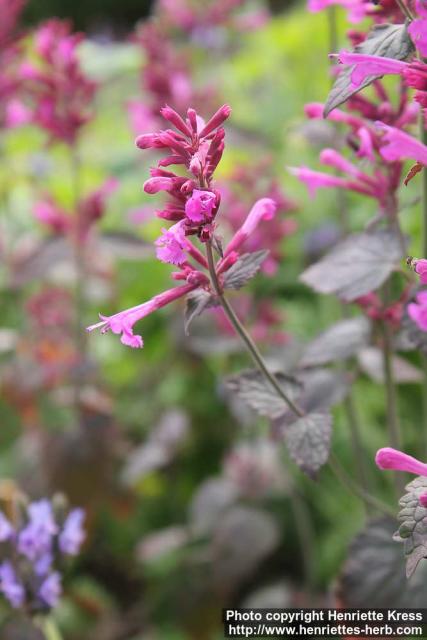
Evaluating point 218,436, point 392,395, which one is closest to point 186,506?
point 218,436

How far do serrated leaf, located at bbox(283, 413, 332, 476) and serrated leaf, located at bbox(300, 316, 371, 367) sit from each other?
21 centimetres

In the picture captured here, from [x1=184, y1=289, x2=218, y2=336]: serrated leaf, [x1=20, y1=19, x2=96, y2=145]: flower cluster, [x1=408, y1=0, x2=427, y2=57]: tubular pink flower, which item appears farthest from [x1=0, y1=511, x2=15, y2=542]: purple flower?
[x1=20, y1=19, x2=96, y2=145]: flower cluster

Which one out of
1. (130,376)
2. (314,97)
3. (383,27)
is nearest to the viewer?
(383,27)

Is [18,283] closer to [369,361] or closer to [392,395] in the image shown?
[369,361]

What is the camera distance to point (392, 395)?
114cm

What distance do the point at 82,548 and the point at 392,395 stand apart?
1149mm

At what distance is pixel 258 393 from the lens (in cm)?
99

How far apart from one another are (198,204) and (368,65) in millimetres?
199

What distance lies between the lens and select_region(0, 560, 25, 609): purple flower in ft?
3.67

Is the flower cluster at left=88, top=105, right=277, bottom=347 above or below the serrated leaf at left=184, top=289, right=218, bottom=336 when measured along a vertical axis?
above

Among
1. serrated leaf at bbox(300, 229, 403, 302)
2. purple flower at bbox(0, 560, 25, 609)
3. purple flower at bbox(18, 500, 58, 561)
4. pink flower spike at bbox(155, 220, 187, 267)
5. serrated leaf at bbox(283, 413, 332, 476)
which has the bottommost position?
purple flower at bbox(0, 560, 25, 609)

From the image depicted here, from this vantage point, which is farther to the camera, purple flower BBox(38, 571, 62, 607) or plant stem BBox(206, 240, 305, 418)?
purple flower BBox(38, 571, 62, 607)

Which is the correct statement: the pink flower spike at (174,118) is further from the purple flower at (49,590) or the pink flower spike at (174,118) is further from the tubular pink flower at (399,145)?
the purple flower at (49,590)

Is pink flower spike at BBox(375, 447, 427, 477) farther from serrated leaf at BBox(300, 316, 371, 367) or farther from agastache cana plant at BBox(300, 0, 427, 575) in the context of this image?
serrated leaf at BBox(300, 316, 371, 367)
